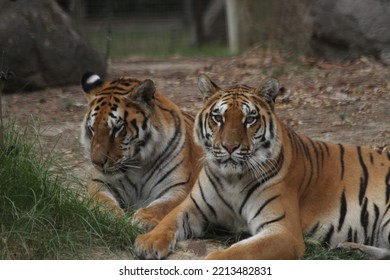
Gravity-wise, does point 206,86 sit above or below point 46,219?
above

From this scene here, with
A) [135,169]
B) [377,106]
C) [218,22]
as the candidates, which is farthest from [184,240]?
[218,22]

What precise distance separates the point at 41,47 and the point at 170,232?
15.7 ft

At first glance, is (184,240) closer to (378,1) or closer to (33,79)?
(33,79)

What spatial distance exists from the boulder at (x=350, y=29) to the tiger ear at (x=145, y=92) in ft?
14.0

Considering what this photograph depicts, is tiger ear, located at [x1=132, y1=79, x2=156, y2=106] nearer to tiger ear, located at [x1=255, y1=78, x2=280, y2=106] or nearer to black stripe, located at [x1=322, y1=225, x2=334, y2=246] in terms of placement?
tiger ear, located at [x1=255, y1=78, x2=280, y2=106]

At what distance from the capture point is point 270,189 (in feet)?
18.1

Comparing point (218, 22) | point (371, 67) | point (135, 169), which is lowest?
point (218, 22)

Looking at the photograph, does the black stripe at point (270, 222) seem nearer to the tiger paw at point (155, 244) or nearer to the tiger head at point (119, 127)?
the tiger paw at point (155, 244)

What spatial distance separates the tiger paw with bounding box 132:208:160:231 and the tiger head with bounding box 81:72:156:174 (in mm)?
368

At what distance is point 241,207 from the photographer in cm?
561

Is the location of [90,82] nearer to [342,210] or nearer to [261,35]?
[342,210]

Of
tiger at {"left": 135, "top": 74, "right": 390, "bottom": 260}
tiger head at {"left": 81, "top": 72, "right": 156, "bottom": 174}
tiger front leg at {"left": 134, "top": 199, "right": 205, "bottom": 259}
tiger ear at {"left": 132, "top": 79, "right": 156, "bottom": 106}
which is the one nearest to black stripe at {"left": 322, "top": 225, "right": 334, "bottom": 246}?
tiger at {"left": 135, "top": 74, "right": 390, "bottom": 260}

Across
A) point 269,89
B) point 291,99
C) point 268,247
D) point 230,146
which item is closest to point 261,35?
point 291,99

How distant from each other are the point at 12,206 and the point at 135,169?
1.06 m
